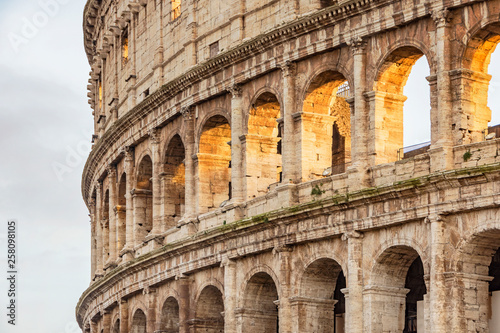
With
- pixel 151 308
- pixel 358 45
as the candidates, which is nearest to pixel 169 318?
pixel 151 308

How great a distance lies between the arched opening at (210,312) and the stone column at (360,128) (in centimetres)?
803

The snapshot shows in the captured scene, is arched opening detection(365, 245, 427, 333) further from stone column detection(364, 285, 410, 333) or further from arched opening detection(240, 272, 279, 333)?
arched opening detection(240, 272, 279, 333)

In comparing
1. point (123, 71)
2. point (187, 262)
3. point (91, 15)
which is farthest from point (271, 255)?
point (91, 15)

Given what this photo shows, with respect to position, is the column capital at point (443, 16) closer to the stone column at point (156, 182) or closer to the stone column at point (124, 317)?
the stone column at point (156, 182)

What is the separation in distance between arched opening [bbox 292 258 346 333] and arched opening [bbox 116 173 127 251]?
568 inches

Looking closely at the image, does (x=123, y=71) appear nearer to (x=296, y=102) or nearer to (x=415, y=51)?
(x=296, y=102)

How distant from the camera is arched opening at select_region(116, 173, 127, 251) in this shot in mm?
51219

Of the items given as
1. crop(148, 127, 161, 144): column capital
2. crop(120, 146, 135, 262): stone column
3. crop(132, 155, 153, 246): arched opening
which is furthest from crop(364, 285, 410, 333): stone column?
crop(120, 146, 135, 262): stone column

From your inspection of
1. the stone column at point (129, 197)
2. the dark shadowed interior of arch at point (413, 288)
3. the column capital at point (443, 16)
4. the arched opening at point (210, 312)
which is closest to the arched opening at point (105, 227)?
the stone column at point (129, 197)

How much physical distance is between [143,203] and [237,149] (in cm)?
818

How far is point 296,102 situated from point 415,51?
4.17 m

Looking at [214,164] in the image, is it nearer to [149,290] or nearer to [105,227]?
[149,290]

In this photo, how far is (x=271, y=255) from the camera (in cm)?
3891

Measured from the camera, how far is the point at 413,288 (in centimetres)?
3922
